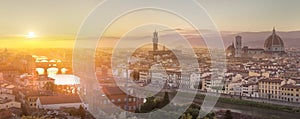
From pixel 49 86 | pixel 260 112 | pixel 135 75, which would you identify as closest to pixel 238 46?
pixel 135 75

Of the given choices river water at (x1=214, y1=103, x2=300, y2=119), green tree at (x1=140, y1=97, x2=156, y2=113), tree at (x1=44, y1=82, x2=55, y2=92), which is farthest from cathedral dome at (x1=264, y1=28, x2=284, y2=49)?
green tree at (x1=140, y1=97, x2=156, y2=113)

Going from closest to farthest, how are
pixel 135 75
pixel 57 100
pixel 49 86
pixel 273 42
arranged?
pixel 57 100 < pixel 49 86 < pixel 135 75 < pixel 273 42

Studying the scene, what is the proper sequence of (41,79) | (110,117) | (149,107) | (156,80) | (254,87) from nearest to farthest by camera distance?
(110,117) → (149,107) → (41,79) → (254,87) → (156,80)

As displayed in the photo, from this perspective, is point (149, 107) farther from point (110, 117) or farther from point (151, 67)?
point (151, 67)

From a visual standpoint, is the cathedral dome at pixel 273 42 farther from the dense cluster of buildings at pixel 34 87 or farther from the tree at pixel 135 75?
the dense cluster of buildings at pixel 34 87

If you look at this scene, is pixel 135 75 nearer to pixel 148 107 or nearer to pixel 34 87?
pixel 34 87

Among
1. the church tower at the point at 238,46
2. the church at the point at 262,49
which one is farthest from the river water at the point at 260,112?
the church at the point at 262,49

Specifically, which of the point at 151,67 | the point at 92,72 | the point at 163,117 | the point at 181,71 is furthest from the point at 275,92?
the point at 163,117
